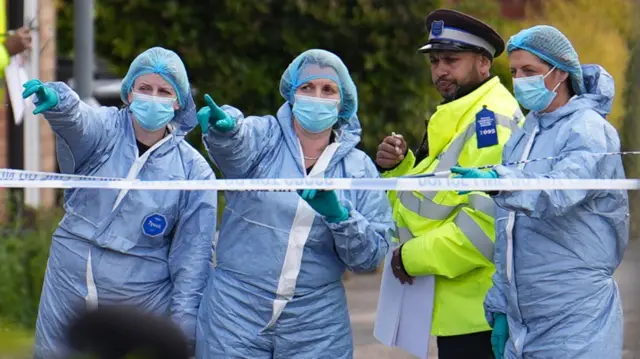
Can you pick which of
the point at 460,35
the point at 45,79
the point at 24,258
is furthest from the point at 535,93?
the point at 45,79

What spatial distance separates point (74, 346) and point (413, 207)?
9.49ft

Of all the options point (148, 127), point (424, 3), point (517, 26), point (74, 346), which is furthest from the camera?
point (517, 26)

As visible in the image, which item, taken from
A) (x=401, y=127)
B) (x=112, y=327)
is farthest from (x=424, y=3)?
(x=112, y=327)

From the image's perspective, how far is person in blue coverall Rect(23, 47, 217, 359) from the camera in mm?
4543

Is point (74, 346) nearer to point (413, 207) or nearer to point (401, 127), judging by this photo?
point (413, 207)

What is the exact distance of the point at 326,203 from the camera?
13.9 feet

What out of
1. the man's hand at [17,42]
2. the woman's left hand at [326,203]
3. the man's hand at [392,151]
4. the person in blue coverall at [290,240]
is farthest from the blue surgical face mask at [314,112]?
the man's hand at [17,42]

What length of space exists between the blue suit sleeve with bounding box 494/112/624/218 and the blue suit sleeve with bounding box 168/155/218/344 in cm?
106

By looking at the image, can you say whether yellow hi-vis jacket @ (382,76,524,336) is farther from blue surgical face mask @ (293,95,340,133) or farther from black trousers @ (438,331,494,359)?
blue surgical face mask @ (293,95,340,133)

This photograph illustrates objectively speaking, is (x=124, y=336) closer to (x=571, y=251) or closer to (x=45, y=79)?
(x=571, y=251)

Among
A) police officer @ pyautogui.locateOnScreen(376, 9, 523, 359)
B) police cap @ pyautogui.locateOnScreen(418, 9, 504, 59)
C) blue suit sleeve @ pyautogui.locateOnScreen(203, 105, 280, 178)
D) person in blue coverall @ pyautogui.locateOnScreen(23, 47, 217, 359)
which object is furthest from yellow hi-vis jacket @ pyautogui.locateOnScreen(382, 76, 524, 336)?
person in blue coverall @ pyautogui.locateOnScreen(23, 47, 217, 359)

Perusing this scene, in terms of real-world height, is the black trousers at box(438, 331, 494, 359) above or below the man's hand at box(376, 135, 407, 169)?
below

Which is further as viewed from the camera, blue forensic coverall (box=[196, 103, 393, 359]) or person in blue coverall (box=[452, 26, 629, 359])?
blue forensic coverall (box=[196, 103, 393, 359])

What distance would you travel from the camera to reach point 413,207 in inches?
200
